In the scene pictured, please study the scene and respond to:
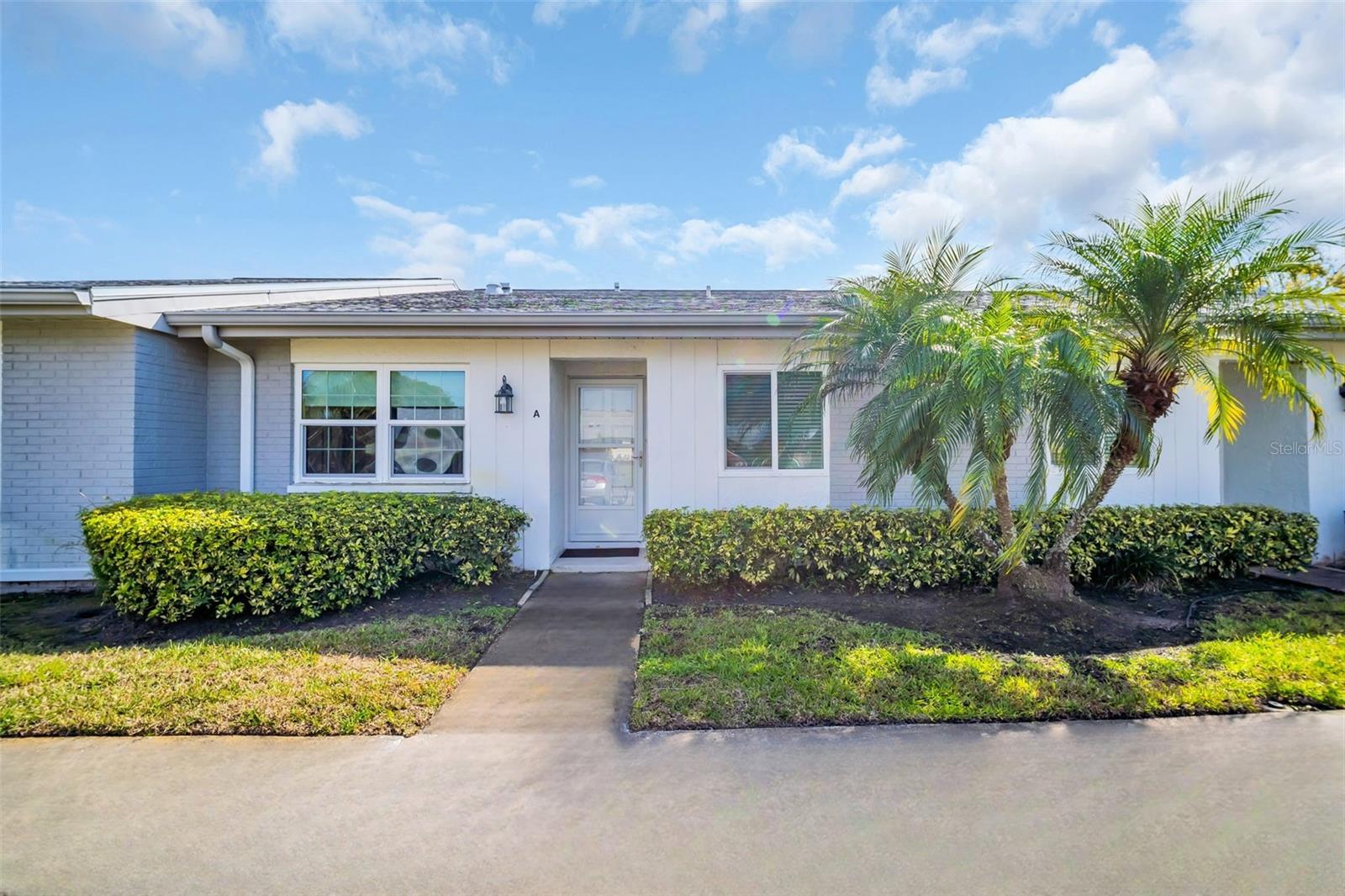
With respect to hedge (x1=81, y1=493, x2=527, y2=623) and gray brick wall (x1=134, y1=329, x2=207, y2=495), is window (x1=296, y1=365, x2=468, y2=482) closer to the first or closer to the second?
hedge (x1=81, y1=493, x2=527, y2=623)

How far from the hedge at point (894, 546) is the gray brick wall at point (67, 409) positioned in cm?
631

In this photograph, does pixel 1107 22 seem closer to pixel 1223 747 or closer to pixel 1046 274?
pixel 1046 274

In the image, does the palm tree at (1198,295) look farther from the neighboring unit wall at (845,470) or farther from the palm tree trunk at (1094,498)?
the neighboring unit wall at (845,470)

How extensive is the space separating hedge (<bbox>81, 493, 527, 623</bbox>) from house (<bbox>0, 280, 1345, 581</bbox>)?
1.15 meters

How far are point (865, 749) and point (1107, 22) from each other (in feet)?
31.4

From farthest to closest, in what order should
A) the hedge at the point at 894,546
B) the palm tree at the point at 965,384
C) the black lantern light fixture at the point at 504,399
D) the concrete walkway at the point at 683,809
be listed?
the black lantern light fixture at the point at 504,399, the hedge at the point at 894,546, the palm tree at the point at 965,384, the concrete walkway at the point at 683,809

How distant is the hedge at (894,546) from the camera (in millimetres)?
6457

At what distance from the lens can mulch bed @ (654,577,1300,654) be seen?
4.94m

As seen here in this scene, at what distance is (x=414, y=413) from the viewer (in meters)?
7.61

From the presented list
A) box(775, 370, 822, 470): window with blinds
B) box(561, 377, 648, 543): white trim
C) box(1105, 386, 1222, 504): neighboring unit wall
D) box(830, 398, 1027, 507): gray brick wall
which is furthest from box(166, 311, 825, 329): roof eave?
box(1105, 386, 1222, 504): neighboring unit wall

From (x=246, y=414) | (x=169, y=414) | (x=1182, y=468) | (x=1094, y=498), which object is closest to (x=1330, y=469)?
(x=1182, y=468)

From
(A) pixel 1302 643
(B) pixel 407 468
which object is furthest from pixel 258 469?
(A) pixel 1302 643

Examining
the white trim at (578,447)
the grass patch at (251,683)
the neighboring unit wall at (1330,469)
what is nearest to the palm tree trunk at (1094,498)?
the neighboring unit wall at (1330,469)

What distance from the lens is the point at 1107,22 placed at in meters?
7.65
